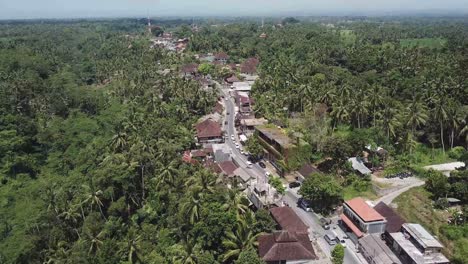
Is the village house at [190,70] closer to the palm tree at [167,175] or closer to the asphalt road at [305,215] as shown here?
the asphalt road at [305,215]

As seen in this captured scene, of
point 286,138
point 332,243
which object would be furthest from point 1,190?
point 332,243

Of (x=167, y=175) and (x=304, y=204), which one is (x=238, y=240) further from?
(x=167, y=175)

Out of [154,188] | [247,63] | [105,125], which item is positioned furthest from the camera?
[247,63]

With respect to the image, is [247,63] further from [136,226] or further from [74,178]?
[136,226]

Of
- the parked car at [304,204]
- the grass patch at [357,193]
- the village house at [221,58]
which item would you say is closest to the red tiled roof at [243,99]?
the grass patch at [357,193]

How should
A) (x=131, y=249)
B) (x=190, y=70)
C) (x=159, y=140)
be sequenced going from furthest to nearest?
(x=190, y=70) → (x=159, y=140) → (x=131, y=249)

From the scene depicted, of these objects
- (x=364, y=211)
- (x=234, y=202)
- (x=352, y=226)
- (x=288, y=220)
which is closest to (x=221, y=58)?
(x=234, y=202)
